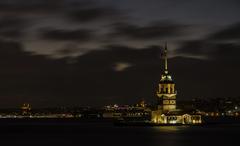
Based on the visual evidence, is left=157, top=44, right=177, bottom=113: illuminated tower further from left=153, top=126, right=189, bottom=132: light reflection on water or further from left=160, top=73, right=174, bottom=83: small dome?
left=153, top=126, right=189, bottom=132: light reflection on water

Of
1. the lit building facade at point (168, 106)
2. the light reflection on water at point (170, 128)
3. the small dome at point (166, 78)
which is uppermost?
the small dome at point (166, 78)

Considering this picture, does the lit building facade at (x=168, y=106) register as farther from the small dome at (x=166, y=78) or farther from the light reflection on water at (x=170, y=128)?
the light reflection on water at (x=170, y=128)

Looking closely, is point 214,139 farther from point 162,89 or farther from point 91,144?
point 162,89

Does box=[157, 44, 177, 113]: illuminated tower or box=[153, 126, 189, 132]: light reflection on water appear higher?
box=[157, 44, 177, 113]: illuminated tower

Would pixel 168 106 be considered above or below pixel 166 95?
below

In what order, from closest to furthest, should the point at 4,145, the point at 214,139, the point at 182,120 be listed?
the point at 4,145 → the point at 214,139 → the point at 182,120

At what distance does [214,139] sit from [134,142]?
1149 cm

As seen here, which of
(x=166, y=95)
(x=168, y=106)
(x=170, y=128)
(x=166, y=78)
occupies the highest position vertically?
(x=166, y=78)

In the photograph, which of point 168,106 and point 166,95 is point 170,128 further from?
point 166,95

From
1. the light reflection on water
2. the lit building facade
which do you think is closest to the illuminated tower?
the lit building facade

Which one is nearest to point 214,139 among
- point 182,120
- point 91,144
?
point 91,144

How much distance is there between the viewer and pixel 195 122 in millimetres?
138625

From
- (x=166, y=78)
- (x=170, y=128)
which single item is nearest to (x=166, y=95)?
(x=166, y=78)

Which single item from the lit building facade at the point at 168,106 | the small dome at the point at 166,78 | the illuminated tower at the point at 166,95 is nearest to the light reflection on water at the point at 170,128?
the lit building facade at the point at 168,106
